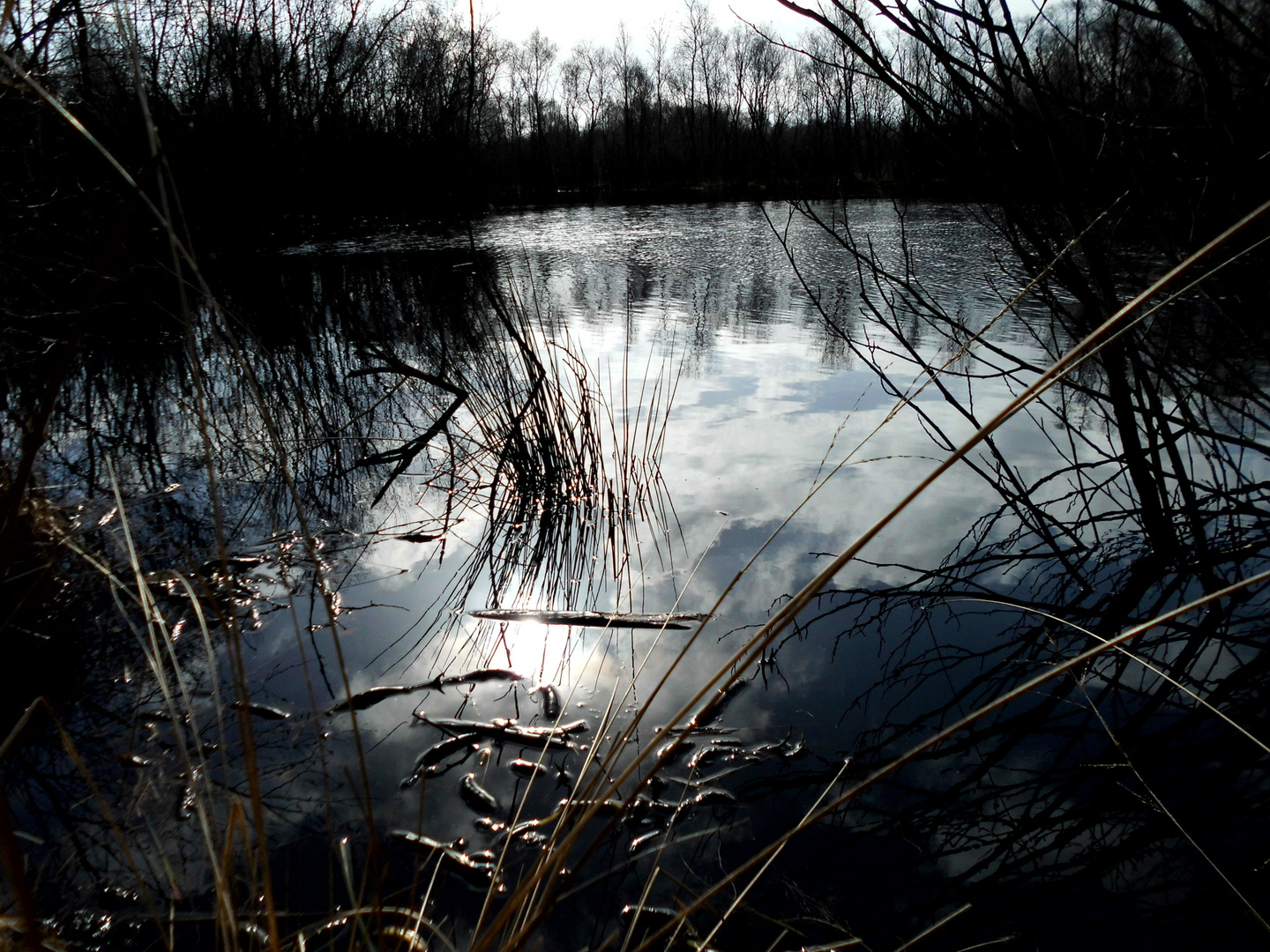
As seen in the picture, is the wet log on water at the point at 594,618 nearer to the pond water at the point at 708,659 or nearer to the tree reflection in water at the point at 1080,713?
the pond water at the point at 708,659

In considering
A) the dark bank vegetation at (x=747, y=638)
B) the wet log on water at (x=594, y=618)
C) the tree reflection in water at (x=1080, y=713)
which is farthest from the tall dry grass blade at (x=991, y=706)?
the wet log on water at (x=594, y=618)

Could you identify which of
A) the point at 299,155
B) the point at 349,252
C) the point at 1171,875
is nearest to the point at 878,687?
the point at 1171,875

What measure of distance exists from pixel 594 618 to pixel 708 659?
254 millimetres

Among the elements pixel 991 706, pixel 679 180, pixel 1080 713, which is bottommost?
pixel 1080 713

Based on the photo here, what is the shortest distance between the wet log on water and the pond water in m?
0.01

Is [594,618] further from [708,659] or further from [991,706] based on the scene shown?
[991,706]

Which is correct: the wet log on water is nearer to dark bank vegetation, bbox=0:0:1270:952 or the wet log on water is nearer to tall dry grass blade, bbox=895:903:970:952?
dark bank vegetation, bbox=0:0:1270:952

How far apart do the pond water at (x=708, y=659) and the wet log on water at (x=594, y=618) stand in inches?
0.5

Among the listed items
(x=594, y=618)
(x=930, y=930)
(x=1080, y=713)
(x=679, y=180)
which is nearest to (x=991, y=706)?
(x=930, y=930)

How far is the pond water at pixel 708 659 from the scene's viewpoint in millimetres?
925

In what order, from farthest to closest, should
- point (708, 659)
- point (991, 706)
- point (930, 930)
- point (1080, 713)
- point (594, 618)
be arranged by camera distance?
point (594, 618) < point (708, 659) < point (1080, 713) < point (930, 930) < point (991, 706)

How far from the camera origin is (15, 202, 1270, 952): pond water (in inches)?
36.4

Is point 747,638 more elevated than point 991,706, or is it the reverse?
point 991,706

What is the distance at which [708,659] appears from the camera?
1.43 meters
